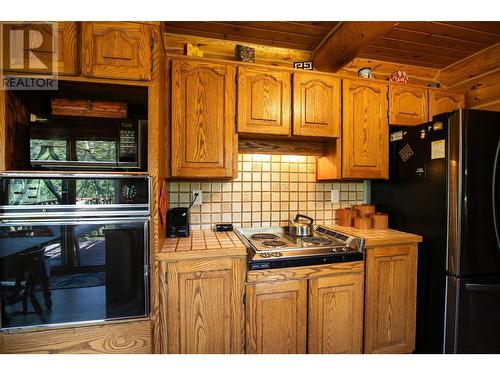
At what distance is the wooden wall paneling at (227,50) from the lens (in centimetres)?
178

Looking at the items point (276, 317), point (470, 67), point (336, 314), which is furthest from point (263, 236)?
point (470, 67)

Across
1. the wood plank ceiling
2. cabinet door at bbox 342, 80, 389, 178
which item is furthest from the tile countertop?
the wood plank ceiling

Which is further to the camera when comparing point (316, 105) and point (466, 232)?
point (316, 105)

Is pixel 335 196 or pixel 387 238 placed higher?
pixel 335 196

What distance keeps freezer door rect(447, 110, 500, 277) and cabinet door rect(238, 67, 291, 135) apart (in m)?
1.03

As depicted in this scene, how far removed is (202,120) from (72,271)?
1.09 metres

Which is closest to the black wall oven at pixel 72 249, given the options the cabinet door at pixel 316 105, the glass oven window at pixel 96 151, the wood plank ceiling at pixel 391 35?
the glass oven window at pixel 96 151

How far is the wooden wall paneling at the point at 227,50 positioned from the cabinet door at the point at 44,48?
795 millimetres

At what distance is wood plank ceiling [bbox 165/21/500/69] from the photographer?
5.50 ft

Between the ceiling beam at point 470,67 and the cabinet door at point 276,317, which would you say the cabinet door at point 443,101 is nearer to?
the ceiling beam at point 470,67

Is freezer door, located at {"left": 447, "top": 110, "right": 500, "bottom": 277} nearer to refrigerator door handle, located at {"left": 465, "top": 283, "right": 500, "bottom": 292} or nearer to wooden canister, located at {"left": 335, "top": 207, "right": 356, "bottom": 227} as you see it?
refrigerator door handle, located at {"left": 465, "top": 283, "right": 500, "bottom": 292}

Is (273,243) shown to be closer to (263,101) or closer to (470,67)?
(263,101)

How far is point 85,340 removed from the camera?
109 cm
